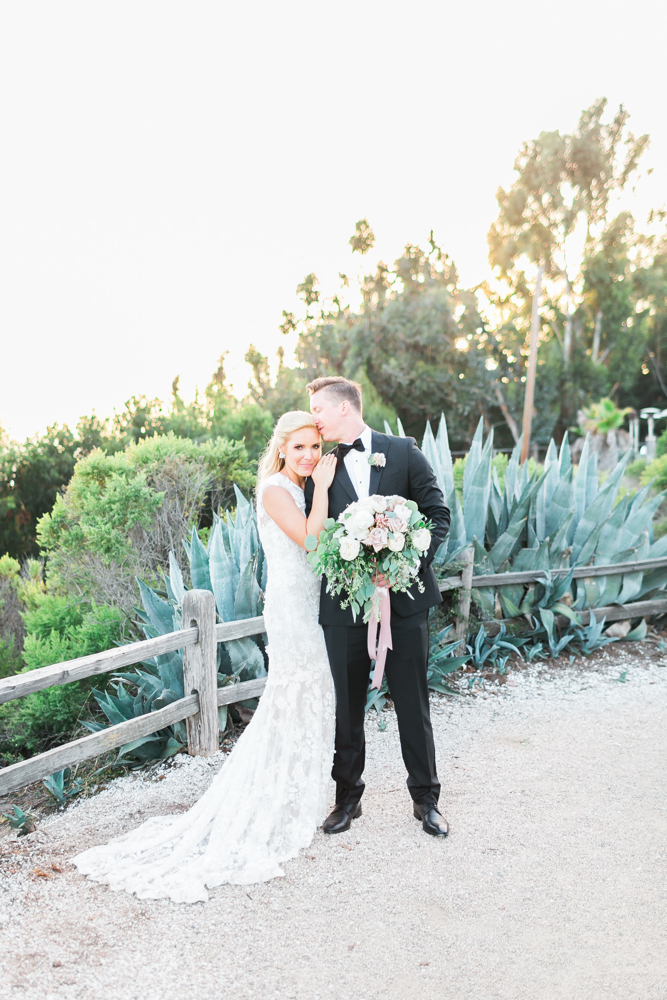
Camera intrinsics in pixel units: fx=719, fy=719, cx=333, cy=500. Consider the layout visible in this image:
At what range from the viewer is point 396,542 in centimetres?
289

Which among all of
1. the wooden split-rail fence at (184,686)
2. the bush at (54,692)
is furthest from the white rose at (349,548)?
the bush at (54,692)

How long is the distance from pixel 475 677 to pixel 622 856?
2530 millimetres

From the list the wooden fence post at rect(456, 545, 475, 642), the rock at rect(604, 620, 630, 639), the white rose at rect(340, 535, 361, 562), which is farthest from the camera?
the rock at rect(604, 620, 630, 639)

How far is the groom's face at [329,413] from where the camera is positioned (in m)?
3.26

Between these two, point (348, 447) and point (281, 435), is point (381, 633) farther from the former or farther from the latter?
point (281, 435)

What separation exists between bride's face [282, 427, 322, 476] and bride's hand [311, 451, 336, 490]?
0.08 meters

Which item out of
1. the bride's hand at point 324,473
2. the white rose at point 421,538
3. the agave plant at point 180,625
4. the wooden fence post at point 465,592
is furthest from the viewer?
the wooden fence post at point 465,592

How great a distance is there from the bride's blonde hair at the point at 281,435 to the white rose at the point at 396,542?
702 mm

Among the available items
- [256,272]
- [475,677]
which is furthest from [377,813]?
[256,272]

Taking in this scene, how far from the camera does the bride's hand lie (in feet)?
10.5

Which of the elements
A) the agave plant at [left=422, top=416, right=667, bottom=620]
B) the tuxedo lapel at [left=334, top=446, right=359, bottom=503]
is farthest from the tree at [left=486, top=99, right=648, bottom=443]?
the tuxedo lapel at [left=334, top=446, right=359, bottom=503]

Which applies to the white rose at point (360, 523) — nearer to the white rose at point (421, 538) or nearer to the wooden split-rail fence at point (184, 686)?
the white rose at point (421, 538)

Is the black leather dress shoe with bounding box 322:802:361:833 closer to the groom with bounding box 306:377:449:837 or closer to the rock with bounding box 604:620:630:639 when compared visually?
the groom with bounding box 306:377:449:837

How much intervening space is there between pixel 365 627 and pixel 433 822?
3.14ft
